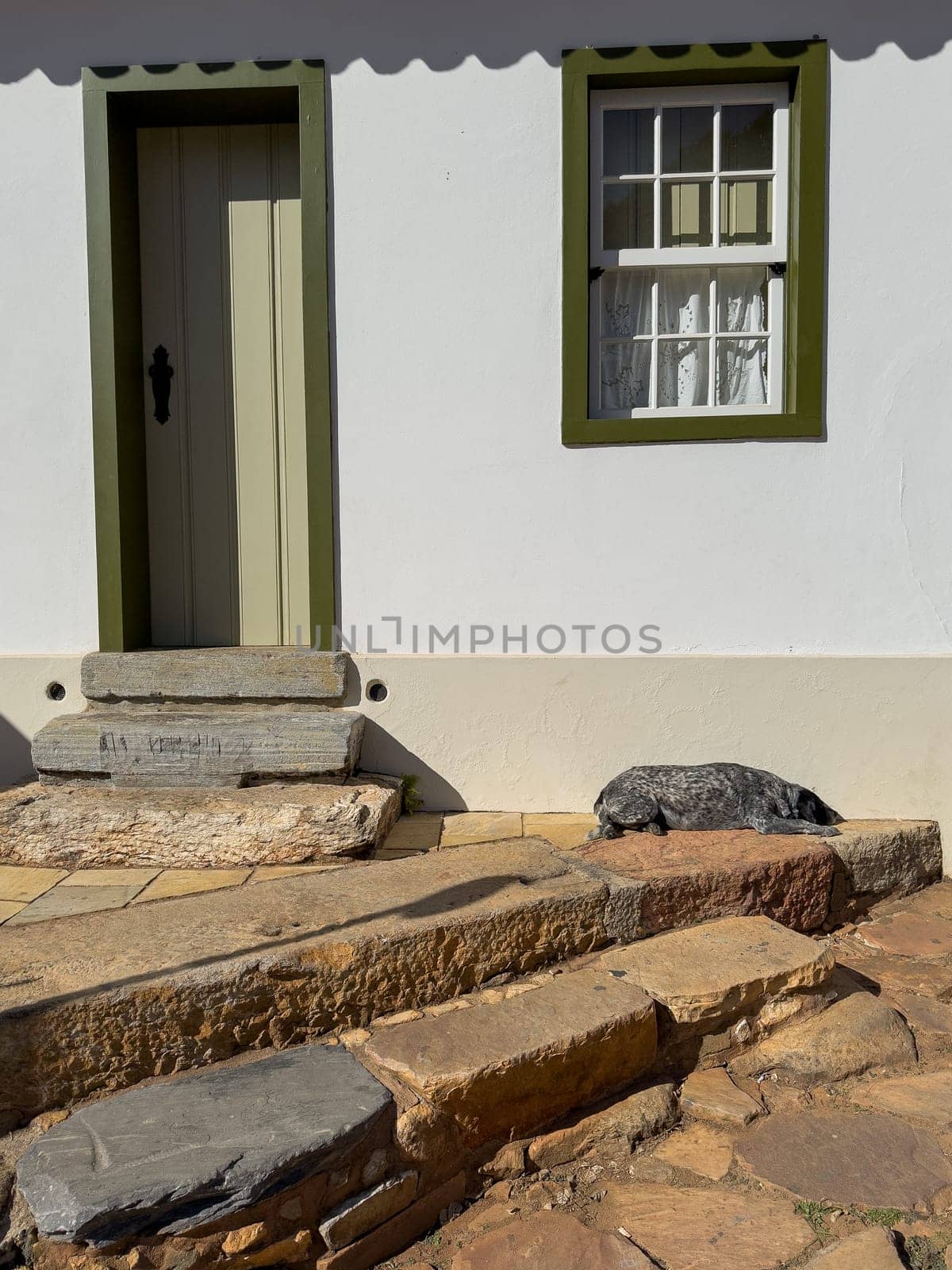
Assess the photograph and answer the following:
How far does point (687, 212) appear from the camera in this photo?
188 inches

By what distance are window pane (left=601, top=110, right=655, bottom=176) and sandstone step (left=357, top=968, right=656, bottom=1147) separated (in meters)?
3.83

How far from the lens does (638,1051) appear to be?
2941 millimetres

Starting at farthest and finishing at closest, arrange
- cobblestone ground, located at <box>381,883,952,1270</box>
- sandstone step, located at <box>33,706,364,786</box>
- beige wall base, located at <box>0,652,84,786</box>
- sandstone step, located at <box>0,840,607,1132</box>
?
beige wall base, located at <box>0,652,84,786</box> < sandstone step, located at <box>33,706,364,786</box> < sandstone step, located at <box>0,840,607,1132</box> < cobblestone ground, located at <box>381,883,952,1270</box>

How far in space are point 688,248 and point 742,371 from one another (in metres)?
0.66

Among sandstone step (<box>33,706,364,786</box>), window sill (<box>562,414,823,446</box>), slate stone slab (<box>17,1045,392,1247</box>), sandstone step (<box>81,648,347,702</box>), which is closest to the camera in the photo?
slate stone slab (<box>17,1045,392,1247</box>)

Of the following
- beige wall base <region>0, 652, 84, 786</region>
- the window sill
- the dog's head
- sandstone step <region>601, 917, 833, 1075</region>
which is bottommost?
sandstone step <region>601, 917, 833, 1075</region>

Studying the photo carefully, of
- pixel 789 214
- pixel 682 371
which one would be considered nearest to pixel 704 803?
pixel 682 371

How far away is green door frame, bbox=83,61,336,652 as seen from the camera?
4.58 m

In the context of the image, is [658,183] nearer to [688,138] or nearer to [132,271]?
[688,138]

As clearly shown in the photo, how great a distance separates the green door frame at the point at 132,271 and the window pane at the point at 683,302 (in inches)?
66.4

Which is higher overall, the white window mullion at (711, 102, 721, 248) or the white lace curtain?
the white window mullion at (711, 102, 721, 248)

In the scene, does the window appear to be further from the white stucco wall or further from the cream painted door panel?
the cream painted door panel

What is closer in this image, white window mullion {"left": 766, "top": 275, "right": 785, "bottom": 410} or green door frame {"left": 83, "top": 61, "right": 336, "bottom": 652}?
green door frame {"left": 83, "top": 61, "right": 336, "bottom": 652}

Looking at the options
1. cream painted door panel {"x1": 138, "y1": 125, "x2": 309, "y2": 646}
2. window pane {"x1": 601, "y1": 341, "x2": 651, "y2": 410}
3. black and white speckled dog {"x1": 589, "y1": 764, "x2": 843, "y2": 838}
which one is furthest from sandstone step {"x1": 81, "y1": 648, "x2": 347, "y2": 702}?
window pane {"x1": 601, "y1": 341, "x2": 651, "y2": 410}
